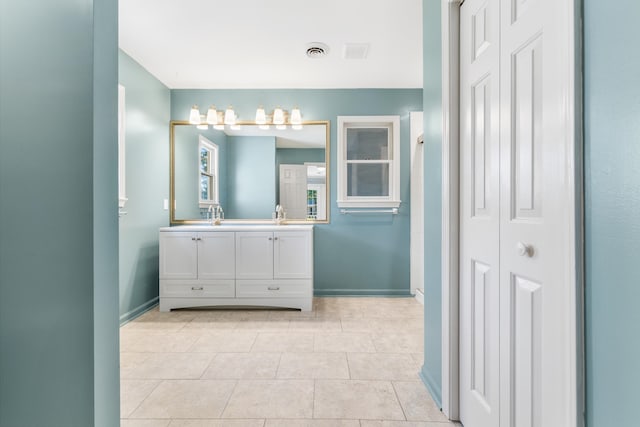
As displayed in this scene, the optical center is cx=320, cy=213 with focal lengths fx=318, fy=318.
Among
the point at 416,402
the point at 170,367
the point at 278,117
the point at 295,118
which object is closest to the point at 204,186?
the point at 278,117

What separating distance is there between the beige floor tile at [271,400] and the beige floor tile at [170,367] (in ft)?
1.20

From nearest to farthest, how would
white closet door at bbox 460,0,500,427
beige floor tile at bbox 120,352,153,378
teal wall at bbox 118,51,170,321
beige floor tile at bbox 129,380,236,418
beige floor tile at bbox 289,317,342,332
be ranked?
1. white closet door at bbox 460,0,500,427
2. beige floor tile at bbox 129,380,236,418
3. beige floor tile at bbox 120,352,153,378
4. beige floor tile at bbox 289,317,342,332
5. teal wall at bbox 118,51,170,321

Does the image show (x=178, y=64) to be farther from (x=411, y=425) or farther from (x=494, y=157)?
(x=411, y=425)

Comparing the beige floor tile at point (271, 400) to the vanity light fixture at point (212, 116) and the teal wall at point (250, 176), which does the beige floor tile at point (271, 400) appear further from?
the vanity light fixture at point (212, 116)

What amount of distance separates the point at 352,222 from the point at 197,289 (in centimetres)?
178

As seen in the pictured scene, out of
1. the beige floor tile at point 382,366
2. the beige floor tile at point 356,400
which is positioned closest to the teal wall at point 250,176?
the beige floor tile at point 382,366

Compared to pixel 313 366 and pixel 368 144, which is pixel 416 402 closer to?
pixel 313 366

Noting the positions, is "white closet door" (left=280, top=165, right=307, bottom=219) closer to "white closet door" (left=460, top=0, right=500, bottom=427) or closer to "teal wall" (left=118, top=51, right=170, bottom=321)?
"teal wall" (left=118, top=51, right=170, bottom=321)

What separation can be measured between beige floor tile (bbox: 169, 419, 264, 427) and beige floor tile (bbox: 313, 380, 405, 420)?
0.28 metres

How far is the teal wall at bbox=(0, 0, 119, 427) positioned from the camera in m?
0.74

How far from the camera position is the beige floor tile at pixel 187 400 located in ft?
5.05

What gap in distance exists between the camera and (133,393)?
5.64 feet

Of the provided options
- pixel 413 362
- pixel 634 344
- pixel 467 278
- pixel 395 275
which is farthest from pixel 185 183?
pixel 634 344

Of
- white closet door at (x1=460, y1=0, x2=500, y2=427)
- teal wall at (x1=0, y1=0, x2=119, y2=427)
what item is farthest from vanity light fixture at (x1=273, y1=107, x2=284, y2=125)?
teal wall at (x1=0, y1=0, x2=119, y2=427)
